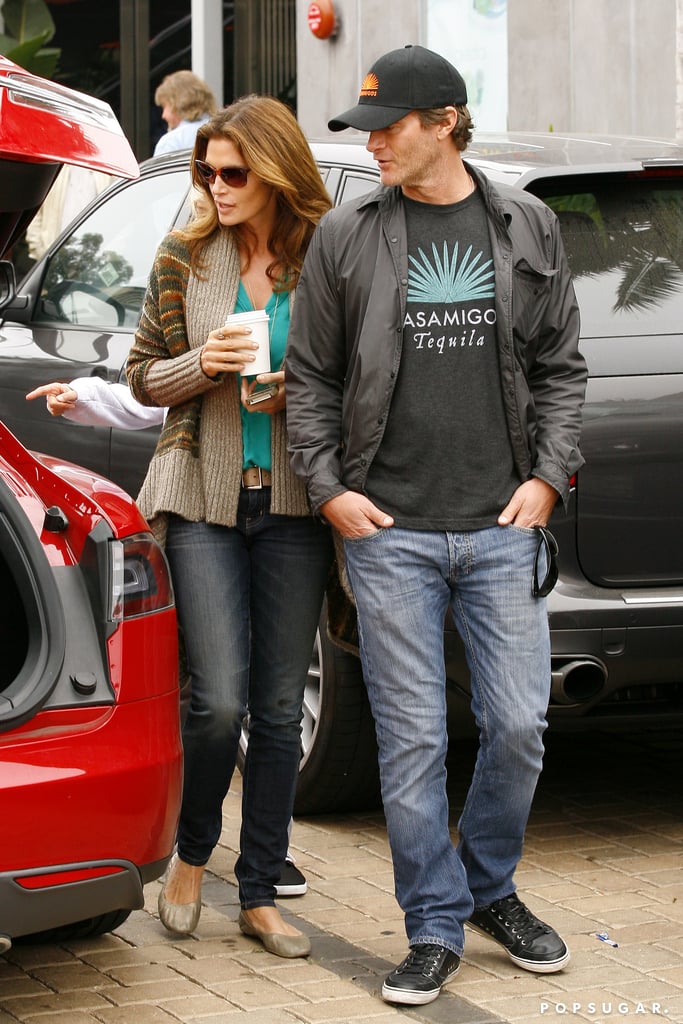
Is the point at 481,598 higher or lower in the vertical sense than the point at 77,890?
higher

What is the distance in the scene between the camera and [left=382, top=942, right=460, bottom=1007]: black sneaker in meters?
3.66

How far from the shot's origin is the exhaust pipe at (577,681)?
4.25 metres

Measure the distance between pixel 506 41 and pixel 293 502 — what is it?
9.42 metres

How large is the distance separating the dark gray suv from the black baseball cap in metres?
0.79

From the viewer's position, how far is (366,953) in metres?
3.98

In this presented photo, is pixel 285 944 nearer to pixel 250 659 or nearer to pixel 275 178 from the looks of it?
pixel 250 659

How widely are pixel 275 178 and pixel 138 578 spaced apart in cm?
97

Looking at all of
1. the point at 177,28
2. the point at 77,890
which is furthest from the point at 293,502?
the point at 177,28

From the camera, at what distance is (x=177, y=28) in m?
18.2

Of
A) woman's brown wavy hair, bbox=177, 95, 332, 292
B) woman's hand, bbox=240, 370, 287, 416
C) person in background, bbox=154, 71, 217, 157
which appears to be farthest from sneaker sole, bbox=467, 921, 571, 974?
person in background, bbox=154, 71, 217, 157

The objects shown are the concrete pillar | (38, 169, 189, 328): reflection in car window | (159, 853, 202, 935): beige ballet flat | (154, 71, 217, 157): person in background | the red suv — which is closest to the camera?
the red suv

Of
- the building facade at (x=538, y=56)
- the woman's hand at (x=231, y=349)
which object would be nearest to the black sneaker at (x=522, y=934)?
the woman's hand at (x=231, y=349)

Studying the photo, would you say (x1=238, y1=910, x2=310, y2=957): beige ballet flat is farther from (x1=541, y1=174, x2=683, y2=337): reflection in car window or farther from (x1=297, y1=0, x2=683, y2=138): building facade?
(x1=297, y1=0, x2=683, y2=138): building facade

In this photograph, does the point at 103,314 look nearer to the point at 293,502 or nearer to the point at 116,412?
the point at 116,412
